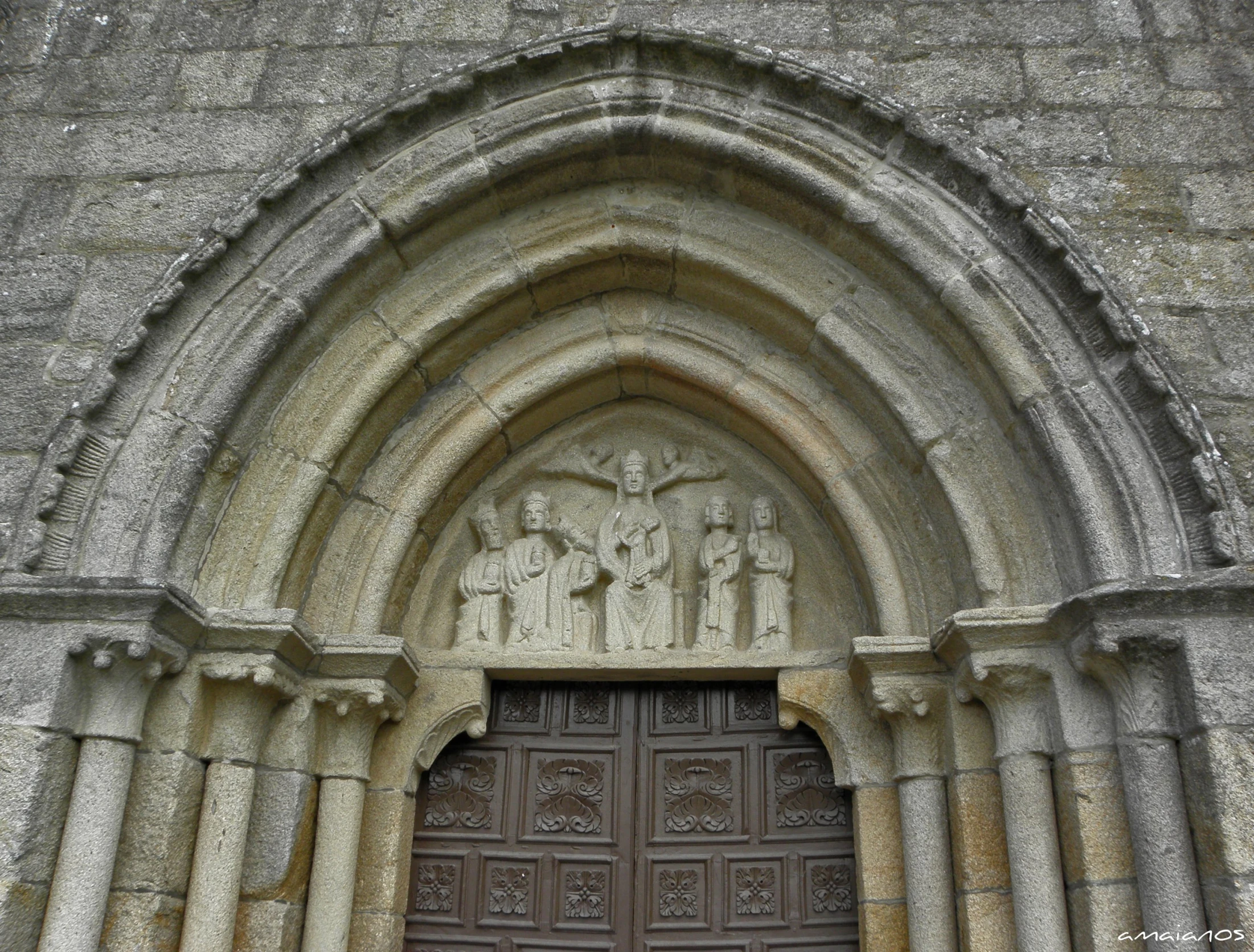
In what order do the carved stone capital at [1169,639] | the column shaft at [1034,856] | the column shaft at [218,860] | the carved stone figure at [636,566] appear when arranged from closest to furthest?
1. the carved stone capital at [1169,639]
2. the column shaft at [1034,856]
3. the column shaft at [218,860]
4. the carved stone figure at [636,566]

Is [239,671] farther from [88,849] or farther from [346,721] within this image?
[88,849]

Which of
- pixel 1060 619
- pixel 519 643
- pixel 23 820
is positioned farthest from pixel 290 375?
pixel 1060 619

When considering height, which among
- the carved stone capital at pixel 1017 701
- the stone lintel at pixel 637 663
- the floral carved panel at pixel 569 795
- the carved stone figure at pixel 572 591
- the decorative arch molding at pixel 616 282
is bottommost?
the floral carved panel at pixel 569 795

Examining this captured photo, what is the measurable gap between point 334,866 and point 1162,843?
2.66m

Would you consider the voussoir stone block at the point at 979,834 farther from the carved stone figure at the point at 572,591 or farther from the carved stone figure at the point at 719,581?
the carved stone figure at the point at 572,591

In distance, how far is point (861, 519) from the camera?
12.9 feet

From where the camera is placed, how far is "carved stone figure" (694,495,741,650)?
13.5 ft

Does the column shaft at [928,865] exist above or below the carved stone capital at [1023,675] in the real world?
below

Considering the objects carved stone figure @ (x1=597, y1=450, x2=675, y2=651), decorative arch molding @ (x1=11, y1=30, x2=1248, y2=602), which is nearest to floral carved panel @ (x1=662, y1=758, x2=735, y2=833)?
carved stone figure @ (x1=597, y1=450, x2=675, y2=651)

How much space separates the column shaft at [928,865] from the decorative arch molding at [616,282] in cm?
Result: 90

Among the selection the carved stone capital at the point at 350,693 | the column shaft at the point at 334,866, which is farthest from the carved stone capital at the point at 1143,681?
the column shaft at the point at 334,866

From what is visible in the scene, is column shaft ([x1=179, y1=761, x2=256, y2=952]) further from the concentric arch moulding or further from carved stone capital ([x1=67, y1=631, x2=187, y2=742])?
the concentric arch moulding

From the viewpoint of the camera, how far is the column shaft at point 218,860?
3.23 m

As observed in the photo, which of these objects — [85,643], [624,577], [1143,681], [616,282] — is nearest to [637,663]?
[624,577]
